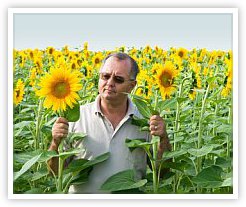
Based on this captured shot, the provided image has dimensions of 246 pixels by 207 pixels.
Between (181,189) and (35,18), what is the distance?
105cm

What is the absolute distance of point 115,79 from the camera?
9.59ft

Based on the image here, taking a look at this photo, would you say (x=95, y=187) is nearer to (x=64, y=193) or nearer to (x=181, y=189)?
(x=64, y=193)

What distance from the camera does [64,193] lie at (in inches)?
114

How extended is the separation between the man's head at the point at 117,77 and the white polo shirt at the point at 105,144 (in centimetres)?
8

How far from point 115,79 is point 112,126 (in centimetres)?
21

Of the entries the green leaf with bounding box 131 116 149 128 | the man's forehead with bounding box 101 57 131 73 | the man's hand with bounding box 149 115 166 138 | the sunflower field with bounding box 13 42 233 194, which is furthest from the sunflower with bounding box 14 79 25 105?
the man's hand with bounding box 149 115 166 138

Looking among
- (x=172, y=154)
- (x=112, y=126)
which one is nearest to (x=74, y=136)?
(x=112, y=126)

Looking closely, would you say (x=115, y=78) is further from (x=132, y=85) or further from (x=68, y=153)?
(x=68, y=153)

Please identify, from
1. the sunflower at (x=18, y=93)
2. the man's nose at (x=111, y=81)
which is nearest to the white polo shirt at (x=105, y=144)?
the man's nose at (x=111, y=81)

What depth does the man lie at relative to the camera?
9.53ft

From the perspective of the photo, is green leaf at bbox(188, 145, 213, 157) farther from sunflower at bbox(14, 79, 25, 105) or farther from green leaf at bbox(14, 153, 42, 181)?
sunflower at bbox(14, 79, 25, 105)

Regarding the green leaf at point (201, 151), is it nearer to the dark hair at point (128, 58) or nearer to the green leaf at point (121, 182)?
the green leaf at point (121, 182)
